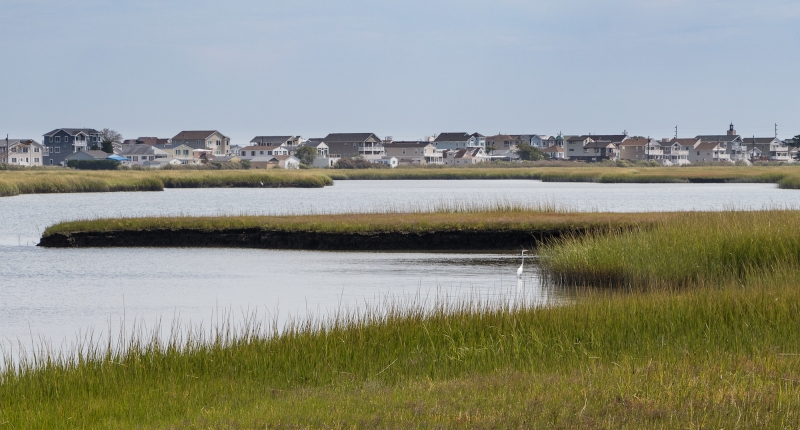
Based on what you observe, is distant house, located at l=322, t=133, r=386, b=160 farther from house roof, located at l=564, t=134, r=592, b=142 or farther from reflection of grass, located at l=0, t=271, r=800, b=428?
reflection of grass, located at l=0, t=271, r=800, b=428

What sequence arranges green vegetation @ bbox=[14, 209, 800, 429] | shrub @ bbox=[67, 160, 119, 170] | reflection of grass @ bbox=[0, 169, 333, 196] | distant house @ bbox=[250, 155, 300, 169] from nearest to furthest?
green vegetation @ bbox=[14, 209, 800, 429]
reflection of grass @ bbox=[0, 169, 333, 196]
shrub @ bbox=[67, 160, 119, 170]
distant house @ bbox=[250, 155, 300, 169]

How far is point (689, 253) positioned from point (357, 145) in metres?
171

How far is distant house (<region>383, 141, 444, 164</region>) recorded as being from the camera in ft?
626

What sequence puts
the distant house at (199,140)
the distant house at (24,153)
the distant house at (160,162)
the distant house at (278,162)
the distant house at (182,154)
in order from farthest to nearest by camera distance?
1. the distant house at (199,140)
2. the distant house at (182,154)
3. the distant house at (24,153)
4. the distant house at (160,162)
5. the distant house at (278,162)

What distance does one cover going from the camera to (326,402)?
8.70m

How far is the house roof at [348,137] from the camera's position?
615 ft

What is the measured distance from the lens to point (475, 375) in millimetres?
9992

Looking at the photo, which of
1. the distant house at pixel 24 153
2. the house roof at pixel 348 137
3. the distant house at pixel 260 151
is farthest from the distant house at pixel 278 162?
the distant house at pixel 24 153

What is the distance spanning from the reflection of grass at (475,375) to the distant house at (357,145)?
17316 cm

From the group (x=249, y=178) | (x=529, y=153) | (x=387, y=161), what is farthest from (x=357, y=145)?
(x=249, y=178)

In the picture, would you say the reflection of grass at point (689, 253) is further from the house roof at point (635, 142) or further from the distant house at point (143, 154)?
the house roof at point (635, 142)

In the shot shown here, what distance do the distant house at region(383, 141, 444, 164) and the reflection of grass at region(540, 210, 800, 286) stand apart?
16694cm

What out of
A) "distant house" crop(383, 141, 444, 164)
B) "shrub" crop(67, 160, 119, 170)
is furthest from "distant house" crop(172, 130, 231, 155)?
"shrub" crop(67, 160, 119, 170)

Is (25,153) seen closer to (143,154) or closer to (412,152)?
(143,154)
